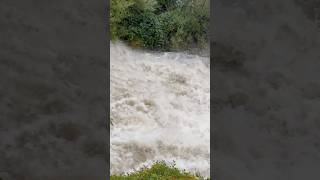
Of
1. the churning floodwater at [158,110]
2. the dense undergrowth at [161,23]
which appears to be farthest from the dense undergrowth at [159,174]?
the dense undergrowth at [161,23]

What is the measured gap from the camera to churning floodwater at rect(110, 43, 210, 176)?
4699mm

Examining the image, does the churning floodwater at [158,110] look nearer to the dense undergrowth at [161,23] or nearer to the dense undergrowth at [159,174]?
the dense undergrowth at [159,174]

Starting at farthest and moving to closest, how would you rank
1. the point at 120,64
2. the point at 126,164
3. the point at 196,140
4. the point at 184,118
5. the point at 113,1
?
the point at 113,1 → the point at 120,64 → the point at 184,118 → the point at 196,140 → the point at 126,164

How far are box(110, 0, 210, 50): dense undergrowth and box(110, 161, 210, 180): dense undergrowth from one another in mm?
3462

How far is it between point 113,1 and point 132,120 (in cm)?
263

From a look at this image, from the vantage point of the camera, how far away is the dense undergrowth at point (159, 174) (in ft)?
13.1

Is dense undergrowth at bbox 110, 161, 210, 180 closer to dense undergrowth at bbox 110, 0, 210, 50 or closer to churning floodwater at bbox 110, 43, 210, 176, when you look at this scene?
churning floodwater at bbox 110, 43, 210, 176

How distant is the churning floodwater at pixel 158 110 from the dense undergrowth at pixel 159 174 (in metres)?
0.21

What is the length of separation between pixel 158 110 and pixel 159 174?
153cm
